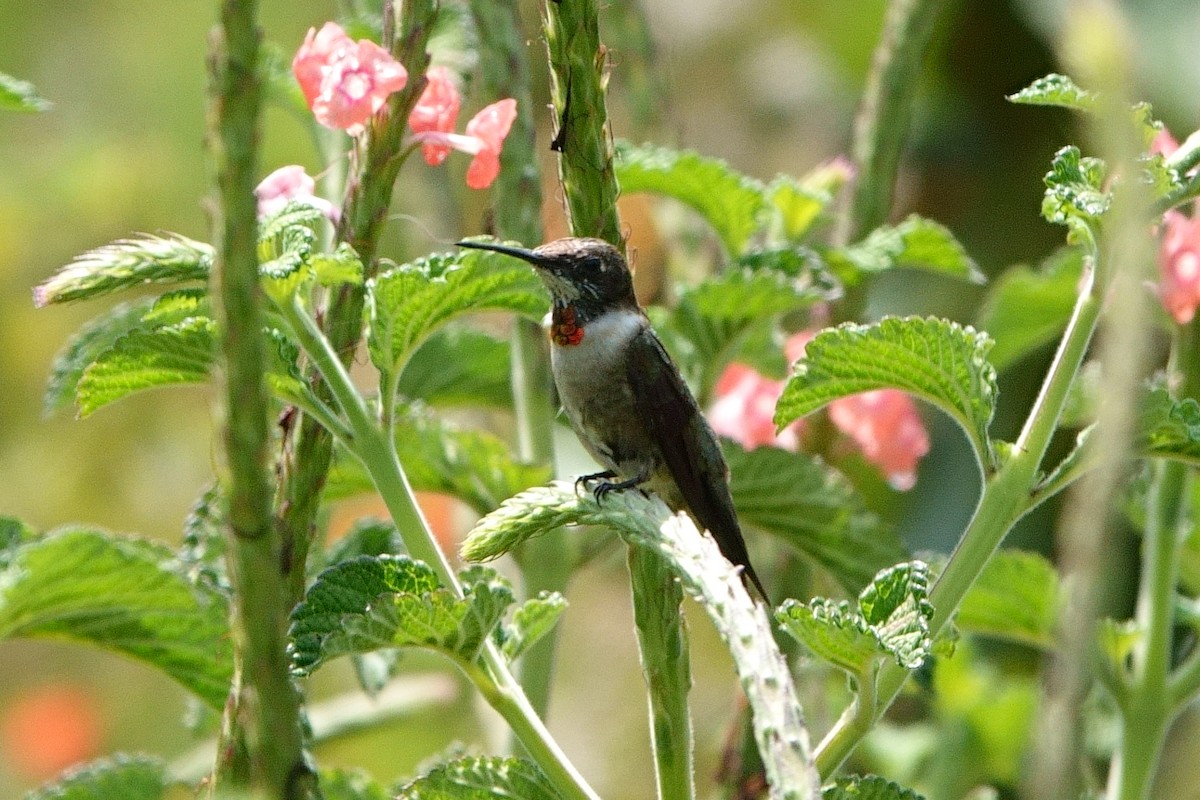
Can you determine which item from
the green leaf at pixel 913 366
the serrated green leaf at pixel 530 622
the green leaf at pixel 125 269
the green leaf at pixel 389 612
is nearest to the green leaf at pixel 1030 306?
the green leaf at pixel 913 366

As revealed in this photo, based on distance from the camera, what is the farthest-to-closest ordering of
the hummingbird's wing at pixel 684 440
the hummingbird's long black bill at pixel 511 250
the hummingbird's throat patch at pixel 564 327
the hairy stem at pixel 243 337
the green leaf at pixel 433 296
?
the hummingbird's throat patch at pixel 564 327, the hummingbird's wing at pixel 684 440, the hummingbird's long black bill at pixel 511 250, the green leaf at pixel 433 296, the hairy stem at pixel 243 337

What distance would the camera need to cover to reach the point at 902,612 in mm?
1327

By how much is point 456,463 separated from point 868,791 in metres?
0.79

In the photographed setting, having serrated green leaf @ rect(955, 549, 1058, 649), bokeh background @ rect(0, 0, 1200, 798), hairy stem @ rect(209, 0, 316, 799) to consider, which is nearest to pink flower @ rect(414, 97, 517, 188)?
hairy stem @ rect(209, 0, 316, 799)

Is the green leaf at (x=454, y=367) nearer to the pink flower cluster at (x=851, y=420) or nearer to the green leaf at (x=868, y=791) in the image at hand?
the pink flower cluster at (x=851, y=420)

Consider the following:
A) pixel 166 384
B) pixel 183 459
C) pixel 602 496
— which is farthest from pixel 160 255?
pixel 183 459

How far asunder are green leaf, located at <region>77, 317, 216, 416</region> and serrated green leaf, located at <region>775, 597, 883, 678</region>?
2.02 feet

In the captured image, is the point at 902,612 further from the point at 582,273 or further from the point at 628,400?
the point at 628,400

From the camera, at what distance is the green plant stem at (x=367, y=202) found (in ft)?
4.86

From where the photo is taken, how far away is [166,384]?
1.54 metres

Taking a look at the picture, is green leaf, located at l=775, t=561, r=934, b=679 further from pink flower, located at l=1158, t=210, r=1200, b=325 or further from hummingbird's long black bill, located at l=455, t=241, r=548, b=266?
pink flower, located at l=1158, t=210, r=1200, b=325

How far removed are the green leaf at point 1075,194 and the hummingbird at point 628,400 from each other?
78 centimetres

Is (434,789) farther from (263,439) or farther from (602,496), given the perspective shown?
(263,439)

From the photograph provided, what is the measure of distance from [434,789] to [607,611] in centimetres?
337
